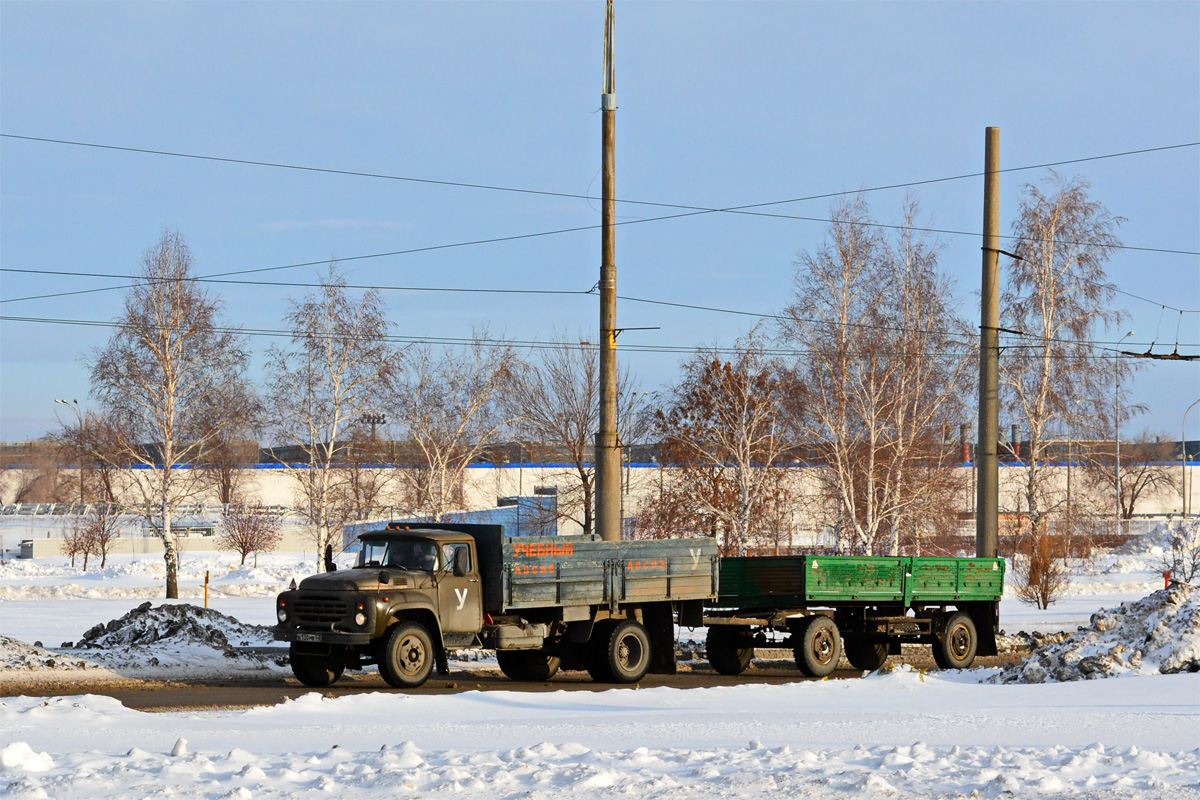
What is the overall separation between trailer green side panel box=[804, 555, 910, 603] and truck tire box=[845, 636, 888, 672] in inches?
41.7

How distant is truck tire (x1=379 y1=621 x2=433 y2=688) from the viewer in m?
16.4

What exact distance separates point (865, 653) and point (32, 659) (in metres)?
12.7

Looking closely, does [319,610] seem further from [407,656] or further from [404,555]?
[404,555]

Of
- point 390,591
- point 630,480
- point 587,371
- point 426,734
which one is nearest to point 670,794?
point 426,734

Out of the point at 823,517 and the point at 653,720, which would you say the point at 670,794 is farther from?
the point at 823,517

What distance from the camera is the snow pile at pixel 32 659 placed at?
17.5 m

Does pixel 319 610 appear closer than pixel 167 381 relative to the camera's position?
Yes

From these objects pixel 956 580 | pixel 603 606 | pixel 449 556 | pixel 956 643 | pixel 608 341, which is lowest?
pixel 956 643

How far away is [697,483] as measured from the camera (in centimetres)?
4031

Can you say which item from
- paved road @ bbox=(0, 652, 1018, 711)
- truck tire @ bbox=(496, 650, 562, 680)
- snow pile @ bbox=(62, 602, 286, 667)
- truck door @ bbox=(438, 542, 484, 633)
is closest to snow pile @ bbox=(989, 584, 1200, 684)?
paved road @ bbox=(0, 652, 1018, 711)

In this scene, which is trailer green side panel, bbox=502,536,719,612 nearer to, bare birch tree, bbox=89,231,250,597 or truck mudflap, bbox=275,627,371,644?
truck mudflap, bbox=275,627,371,644

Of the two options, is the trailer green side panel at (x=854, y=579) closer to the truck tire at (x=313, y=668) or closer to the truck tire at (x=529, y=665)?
the truck tire at (x=529, y=665)

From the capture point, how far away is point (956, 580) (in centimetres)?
2112

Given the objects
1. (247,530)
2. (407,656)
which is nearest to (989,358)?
(407,656)
